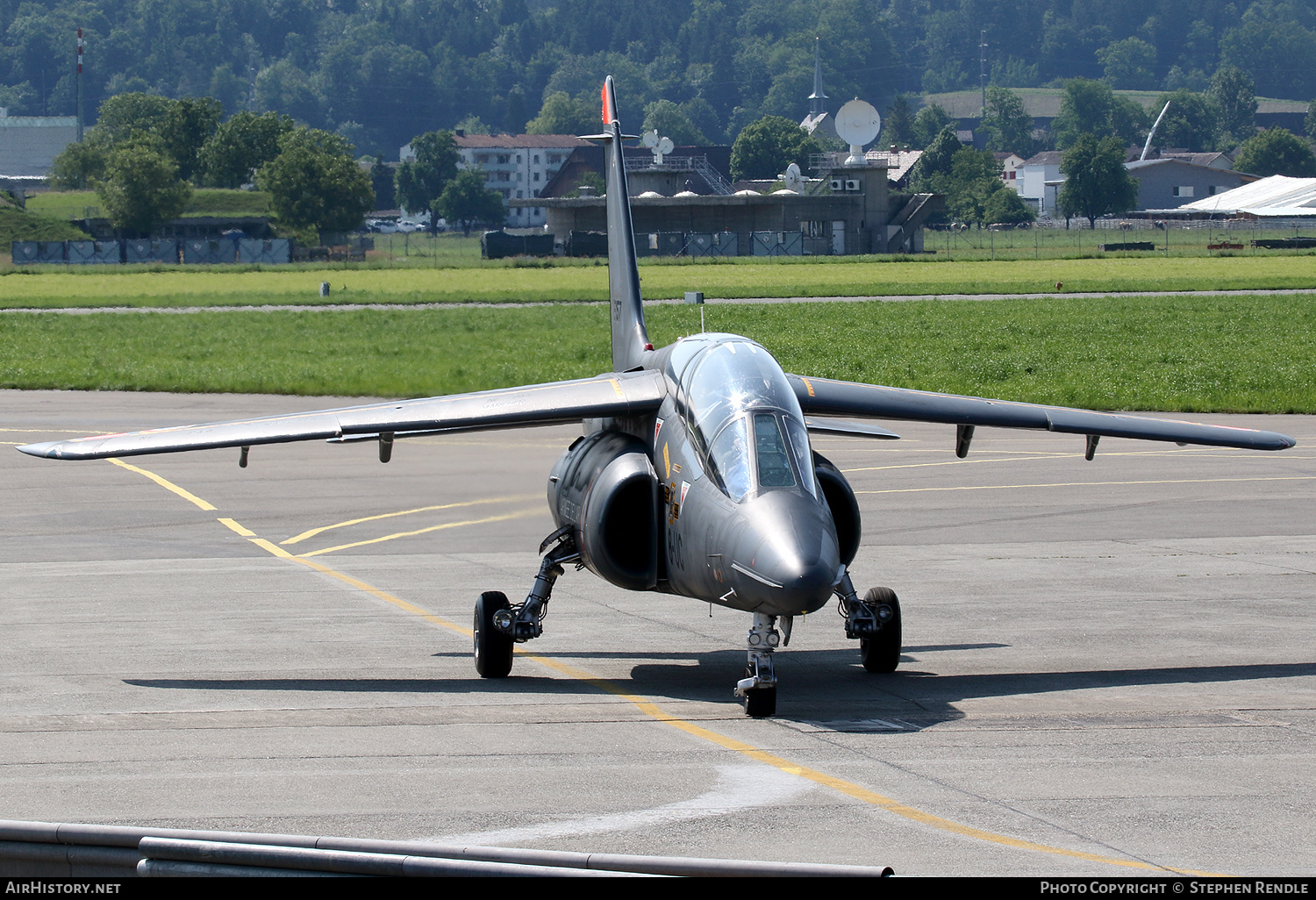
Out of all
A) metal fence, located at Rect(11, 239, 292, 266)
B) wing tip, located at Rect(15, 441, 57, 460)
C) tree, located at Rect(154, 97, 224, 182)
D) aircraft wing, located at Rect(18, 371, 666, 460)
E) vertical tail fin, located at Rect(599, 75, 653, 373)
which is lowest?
wing tip, located at Rect(15, 441, 57, 460)

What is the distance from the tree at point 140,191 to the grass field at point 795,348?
85871mm

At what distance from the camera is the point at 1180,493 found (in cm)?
2747

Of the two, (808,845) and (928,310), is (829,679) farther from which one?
(928,310)

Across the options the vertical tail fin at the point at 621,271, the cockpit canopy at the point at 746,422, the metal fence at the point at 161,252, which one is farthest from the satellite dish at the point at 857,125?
the cockpit canopy at the point at 746,422

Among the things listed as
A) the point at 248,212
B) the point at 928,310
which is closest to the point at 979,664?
the point at 928,310

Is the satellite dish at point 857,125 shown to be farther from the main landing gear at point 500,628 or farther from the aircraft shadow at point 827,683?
the main landing gear at point 500,628

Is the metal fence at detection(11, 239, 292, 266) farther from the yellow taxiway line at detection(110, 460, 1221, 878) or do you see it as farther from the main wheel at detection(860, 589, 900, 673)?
the main wheel at detection(860, 589, 900, 673)

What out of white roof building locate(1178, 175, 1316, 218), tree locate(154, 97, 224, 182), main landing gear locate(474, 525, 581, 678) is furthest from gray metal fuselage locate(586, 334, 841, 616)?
tree locate(154, 97, 224, 182)

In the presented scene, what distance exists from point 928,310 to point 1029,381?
2422cm

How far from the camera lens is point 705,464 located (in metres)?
13.7

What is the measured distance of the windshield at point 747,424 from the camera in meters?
13.2

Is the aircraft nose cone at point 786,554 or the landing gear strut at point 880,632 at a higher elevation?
the aircraft nose cone at point 786,554

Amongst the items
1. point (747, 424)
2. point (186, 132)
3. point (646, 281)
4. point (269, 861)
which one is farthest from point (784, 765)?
point (186, 132)

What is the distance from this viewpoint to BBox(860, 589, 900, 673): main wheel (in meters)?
15.1
